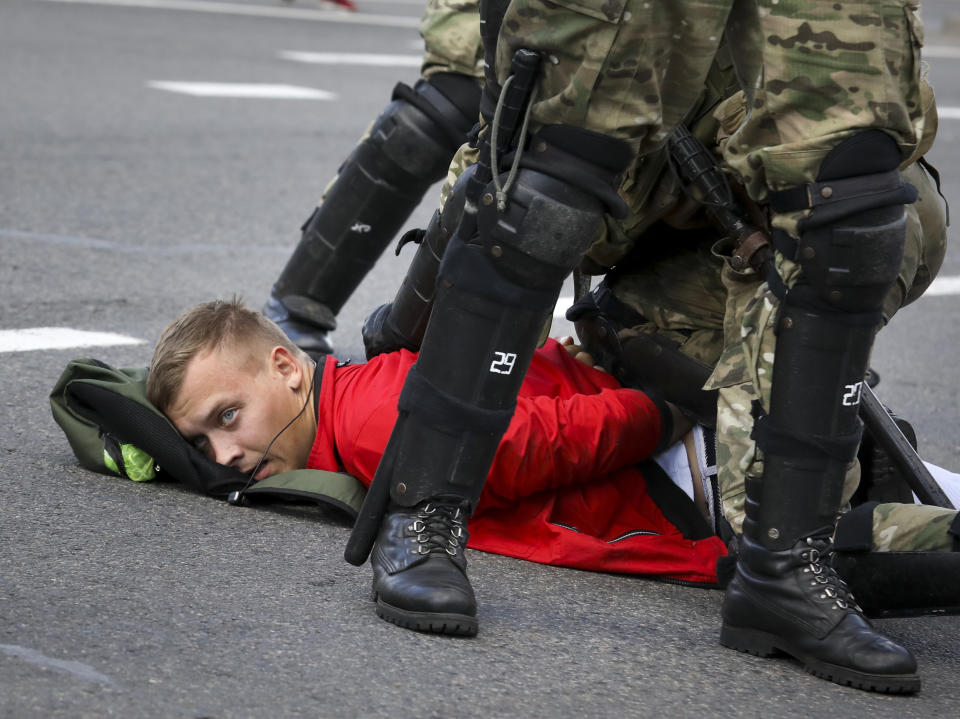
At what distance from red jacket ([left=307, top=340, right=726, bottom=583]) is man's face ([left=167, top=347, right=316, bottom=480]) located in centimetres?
6

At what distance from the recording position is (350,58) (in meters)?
11.3

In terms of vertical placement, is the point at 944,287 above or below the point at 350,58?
above

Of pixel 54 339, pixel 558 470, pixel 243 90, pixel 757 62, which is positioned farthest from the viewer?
pixel 243 90

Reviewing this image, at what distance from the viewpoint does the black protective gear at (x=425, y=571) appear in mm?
Answer: 2609

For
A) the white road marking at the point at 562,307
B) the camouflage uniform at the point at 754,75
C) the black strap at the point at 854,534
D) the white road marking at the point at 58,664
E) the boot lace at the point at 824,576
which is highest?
the camouflage uniform at the point at 754,75

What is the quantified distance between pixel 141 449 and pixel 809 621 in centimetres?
144

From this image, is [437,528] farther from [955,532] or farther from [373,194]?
[373,194]

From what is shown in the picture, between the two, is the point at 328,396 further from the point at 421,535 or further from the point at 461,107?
the point at 461,107

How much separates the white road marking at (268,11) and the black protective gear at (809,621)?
10565 mm

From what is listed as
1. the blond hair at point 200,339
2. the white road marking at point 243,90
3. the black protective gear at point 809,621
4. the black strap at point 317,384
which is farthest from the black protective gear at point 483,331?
the white road marking at point 243,90

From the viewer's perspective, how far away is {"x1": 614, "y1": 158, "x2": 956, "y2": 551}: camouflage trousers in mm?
2729

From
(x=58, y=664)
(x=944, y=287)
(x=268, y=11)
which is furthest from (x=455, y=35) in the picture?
(x=268, y=11)

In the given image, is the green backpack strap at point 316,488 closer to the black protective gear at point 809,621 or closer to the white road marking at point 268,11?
the black protective gear at point 809,621

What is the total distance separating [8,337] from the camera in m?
4.36
